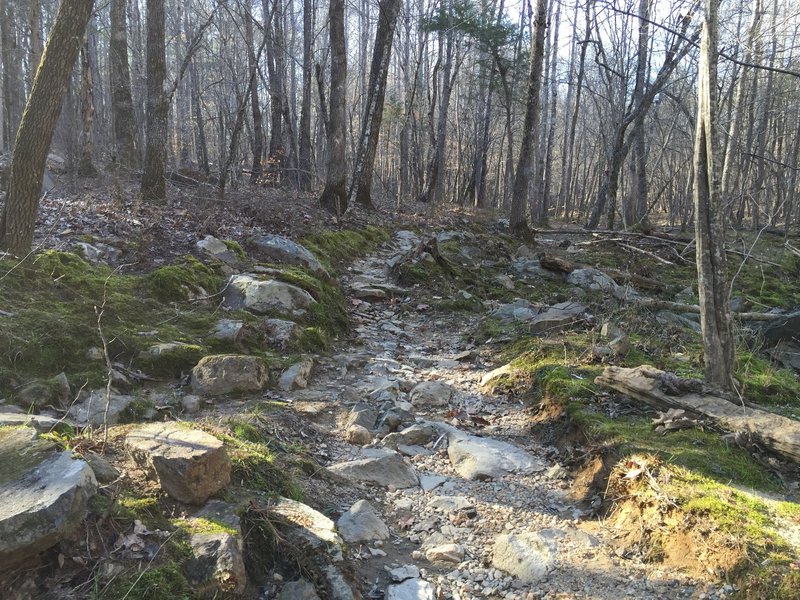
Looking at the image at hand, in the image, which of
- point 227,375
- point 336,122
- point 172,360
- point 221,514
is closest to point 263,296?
point 172,360

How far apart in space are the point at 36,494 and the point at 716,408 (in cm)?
424

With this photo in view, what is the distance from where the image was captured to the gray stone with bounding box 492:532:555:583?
3.06 m

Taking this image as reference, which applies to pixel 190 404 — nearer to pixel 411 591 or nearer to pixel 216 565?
pixel 216 565

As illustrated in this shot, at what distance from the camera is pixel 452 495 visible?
3.91 meters

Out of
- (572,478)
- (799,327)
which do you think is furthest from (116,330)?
(799,327)

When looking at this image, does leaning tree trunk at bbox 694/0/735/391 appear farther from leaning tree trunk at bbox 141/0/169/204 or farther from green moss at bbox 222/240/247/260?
leaning tree trunk at bbox 141/0/169/204

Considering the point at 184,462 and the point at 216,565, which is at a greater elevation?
the point at 184,462

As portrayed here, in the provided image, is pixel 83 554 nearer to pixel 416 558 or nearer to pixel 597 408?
pixel 416 558

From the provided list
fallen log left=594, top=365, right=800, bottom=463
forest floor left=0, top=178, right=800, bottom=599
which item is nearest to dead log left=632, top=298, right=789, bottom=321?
forest floor left=0, top=178, right=800, bottom=599

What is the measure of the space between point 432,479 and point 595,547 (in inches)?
49.4

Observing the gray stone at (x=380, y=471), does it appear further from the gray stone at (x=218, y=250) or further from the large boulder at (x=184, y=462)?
the gray stone at (x=218, y=250)

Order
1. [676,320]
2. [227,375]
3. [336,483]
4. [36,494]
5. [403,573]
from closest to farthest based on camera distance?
[36,494] < [403,573] < [336,483] < [227,375] < [676,320]

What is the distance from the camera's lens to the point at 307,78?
60.0 ft

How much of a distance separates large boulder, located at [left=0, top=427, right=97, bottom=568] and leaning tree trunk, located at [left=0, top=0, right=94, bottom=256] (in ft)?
11.9
